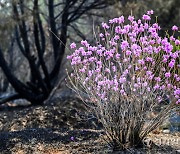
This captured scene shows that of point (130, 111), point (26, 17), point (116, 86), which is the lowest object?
point (130, 111)

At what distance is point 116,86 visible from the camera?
4555 millimetres

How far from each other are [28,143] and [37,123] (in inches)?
96.3

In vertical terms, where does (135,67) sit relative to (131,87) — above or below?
above

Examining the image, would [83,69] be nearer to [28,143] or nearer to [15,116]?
[28,143]

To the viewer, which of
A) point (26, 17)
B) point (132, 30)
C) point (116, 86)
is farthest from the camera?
point (26, 17)

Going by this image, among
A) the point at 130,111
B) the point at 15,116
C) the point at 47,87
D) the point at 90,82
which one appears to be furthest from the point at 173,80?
the point at 47,87

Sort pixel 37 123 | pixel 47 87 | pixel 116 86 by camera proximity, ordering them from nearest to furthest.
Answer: pixel 116 86, pixel 37 123, pixel 47 87

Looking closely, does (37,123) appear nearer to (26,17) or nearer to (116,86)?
(26,17)

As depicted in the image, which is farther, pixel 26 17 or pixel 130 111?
pixel 26 17

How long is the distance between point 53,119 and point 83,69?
138 inches

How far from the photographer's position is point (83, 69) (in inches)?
187

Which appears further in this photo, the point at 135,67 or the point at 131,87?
Result: the point at 135,67

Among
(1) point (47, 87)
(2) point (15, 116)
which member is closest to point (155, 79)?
(2) point (15, 116)

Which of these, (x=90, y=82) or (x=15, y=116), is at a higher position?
(x=90, y=82)
